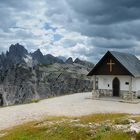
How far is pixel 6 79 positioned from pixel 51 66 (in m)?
28.2

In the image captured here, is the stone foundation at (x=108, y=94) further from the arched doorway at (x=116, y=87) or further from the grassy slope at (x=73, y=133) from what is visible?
the grassy slope at (x=73, y=133)

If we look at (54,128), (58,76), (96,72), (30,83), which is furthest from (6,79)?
(54,128)

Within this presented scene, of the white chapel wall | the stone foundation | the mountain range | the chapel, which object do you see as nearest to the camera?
the stone foundation

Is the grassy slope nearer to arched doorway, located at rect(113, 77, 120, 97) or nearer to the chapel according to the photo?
the chapel

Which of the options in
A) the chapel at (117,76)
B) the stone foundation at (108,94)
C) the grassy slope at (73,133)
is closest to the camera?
the grassy slope at (73,133)

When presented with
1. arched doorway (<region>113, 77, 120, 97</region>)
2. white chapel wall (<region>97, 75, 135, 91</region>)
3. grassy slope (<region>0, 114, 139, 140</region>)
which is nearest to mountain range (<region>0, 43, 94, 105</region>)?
white chapel wall (<region>97, 75, 135, 91</region>)

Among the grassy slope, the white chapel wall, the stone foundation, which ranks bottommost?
the grassy slope

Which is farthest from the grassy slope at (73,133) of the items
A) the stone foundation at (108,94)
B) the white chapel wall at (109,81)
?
the white chapel wall at (109,81)

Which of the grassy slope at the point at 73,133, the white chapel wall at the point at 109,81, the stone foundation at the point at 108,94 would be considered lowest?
the grassy slope at the point at 73,133

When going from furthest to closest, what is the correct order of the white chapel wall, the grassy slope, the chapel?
the white chapel wall → the chapel → the grassy slope

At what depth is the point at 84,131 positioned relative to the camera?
14.4m

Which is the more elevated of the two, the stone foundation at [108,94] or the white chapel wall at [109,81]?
the white chapel wall at [109,81]

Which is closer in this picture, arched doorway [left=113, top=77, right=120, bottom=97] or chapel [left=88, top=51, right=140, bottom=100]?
chapel [left=88, top=51, right=140, bottom=100]

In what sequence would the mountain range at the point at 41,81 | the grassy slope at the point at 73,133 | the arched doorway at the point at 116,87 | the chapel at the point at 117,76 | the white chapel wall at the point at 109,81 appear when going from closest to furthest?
the grassy slope at the point at 73,133
the chapel at the point at 117,76
the white chapel wall at the point at 109,81
the arched doorway at the point at 116,87
the mountain range at the point at 41,81
